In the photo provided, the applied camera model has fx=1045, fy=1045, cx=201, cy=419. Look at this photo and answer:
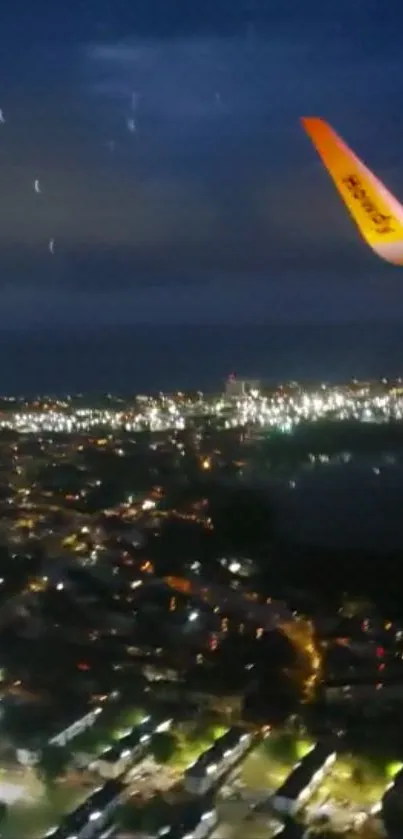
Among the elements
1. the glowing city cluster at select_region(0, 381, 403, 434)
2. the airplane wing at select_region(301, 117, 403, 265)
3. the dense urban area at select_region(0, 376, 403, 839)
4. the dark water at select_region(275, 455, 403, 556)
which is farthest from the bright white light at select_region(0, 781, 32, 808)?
the glowing city cluster at select_region(0, 381, 403, 434)

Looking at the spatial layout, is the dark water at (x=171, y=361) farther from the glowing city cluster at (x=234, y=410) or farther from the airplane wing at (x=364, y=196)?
the airplane wing at (x=364, y=196)

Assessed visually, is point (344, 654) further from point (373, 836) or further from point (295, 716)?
point (373, 836)

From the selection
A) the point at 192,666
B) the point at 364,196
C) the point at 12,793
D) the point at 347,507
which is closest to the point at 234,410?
the point at 347,507

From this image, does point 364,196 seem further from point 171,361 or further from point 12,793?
point 171,361

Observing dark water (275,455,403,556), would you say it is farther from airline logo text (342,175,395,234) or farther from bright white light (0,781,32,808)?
airline logo text (342,175,395,234)

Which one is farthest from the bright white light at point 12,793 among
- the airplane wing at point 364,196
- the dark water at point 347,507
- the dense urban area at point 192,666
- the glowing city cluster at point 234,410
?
the glowing city cluster at point 234,410

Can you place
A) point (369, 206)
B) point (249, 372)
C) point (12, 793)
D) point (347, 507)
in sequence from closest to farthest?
1. point (369, 206)
2. point (12, 793)
3. point (347, 507)
4. point (249, 372)
